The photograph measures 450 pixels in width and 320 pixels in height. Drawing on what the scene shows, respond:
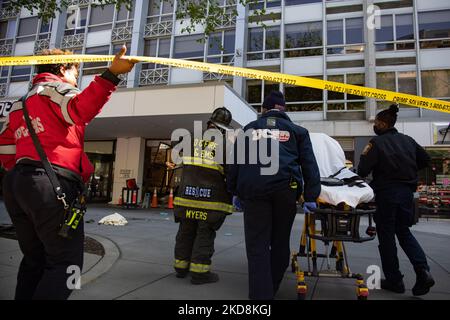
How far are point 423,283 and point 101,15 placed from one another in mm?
23140

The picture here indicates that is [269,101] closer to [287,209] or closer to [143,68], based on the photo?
[287,209]

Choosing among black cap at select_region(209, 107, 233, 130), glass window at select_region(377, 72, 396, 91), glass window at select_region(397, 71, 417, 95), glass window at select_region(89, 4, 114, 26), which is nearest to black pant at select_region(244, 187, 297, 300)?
black cap at select_region(209, 107, 233, 130)

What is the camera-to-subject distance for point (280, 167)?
9.50 feet

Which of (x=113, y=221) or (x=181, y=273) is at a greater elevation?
(x=113, y=221)

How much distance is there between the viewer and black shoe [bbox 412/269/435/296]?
3.16m

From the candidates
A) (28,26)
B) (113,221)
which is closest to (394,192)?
(113,221)

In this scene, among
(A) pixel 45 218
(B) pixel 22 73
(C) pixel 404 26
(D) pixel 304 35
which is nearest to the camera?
(A) pixel 45 218

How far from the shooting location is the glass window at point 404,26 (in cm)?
1693

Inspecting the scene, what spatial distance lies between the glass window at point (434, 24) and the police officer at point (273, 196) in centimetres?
1719

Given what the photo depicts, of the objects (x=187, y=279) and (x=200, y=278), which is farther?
(x=187, y=279)

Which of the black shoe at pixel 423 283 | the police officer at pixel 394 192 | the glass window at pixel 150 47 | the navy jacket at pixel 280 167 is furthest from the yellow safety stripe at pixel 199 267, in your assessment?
the glass window at pixel 150 47

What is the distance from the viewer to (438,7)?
1652cm

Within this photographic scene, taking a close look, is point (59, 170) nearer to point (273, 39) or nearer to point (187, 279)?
point (187, 279)

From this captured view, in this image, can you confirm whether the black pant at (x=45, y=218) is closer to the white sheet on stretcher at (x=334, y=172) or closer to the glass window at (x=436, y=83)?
the white sheet on stretcher at (x=334, y=172)
